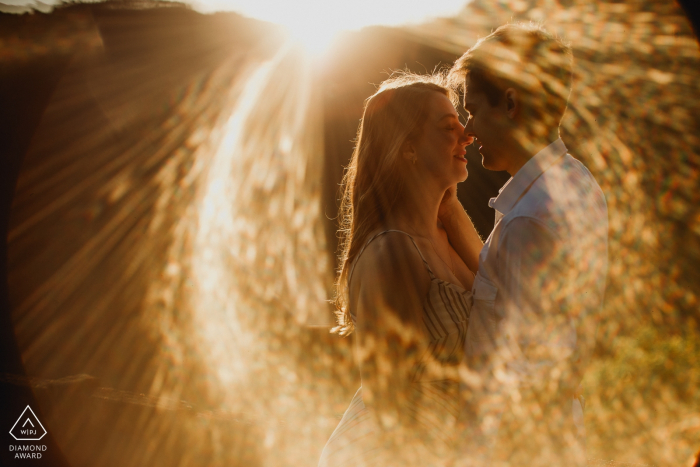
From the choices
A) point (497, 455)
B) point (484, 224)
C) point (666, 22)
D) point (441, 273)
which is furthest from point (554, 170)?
point (666, 22)

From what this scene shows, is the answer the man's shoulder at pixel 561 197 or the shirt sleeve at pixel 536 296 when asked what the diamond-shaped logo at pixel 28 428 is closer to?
the shirt sleeve at pixel 536 296

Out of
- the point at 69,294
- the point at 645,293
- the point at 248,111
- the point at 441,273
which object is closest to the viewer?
the point at 441,273

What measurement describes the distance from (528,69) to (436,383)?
54.7 inches

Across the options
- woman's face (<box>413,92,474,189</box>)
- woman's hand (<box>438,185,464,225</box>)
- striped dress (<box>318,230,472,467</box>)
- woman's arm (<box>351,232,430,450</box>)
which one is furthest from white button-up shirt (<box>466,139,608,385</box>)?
woman's hand (<box>438,185,464,225</box>)

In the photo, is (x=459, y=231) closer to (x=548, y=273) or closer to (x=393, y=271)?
(x=393, y=271)

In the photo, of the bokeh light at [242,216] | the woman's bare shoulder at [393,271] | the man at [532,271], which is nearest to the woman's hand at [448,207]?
the woman's bare shoulder at [393,271]

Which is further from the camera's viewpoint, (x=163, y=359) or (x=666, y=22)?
(x=163, y=359)

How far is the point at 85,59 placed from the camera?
5062 mm

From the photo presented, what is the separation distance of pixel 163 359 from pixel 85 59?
3.76 m

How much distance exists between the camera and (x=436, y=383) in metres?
1.88

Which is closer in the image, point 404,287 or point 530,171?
point 530,171

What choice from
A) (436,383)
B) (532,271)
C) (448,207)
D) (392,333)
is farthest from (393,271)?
(448,207)

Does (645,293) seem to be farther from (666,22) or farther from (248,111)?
(248,111)

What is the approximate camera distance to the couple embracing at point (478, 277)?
4.72 feet
